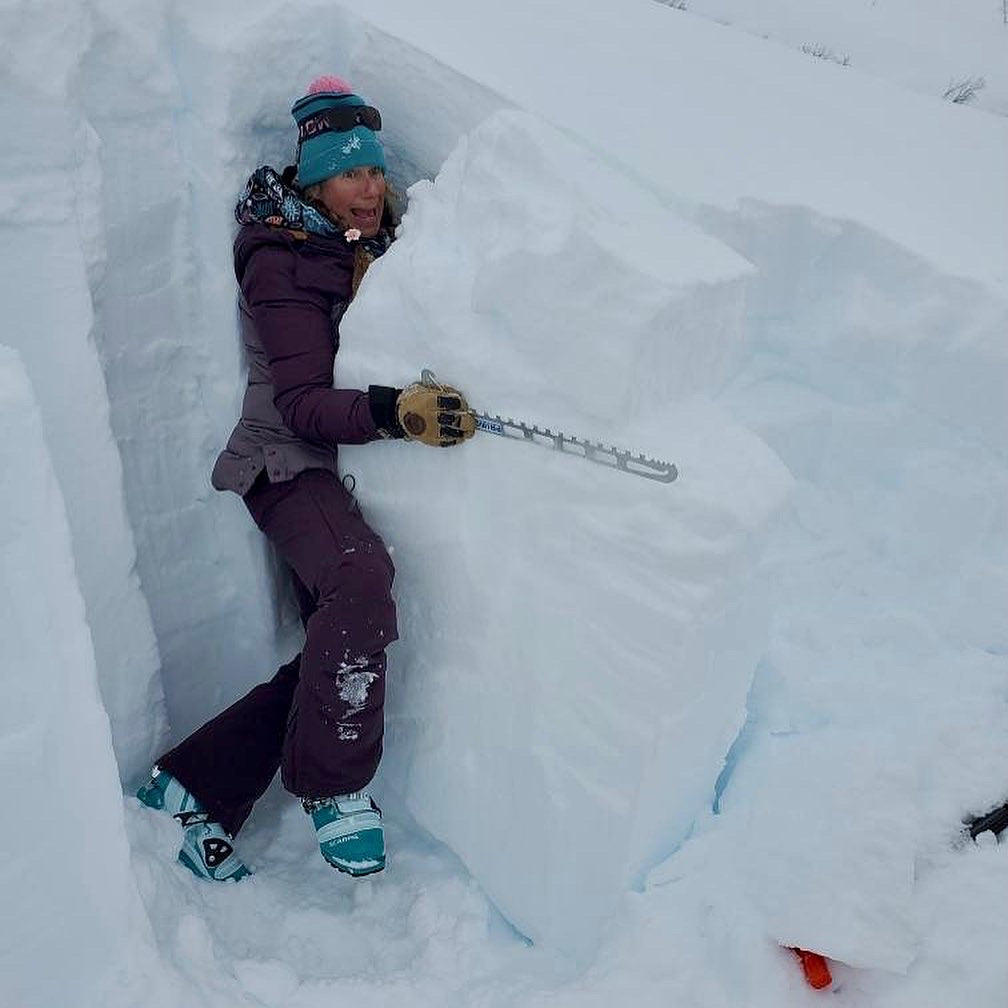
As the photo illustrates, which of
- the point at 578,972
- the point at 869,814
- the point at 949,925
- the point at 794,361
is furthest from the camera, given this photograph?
the point at 794,361

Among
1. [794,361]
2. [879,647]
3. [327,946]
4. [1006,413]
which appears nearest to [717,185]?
[794,361]

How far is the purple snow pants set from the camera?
5.61ft

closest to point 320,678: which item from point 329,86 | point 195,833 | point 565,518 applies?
point 195,833

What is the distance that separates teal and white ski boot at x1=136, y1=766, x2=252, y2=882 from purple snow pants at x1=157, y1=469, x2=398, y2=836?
20 mm

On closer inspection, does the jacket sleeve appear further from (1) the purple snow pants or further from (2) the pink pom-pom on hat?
(2) the pink pom-pom on hat

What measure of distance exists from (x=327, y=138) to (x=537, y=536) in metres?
0.91

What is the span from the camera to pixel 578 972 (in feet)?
5.31

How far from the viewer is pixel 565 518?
1.52 m

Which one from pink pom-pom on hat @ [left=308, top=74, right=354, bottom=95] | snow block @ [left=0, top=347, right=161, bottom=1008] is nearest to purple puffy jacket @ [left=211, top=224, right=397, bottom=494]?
pink pom-pom on hat @ [left=308, top=74, right=354, bottom=95]

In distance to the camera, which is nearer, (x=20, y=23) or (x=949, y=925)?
(x=949, y=925)

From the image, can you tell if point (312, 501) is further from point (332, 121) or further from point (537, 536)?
point (332, 121)

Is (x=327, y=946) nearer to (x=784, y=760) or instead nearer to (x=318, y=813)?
(x=318, y=813)

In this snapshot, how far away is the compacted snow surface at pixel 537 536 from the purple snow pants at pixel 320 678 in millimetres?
101

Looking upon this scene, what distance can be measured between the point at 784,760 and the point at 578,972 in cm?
52
